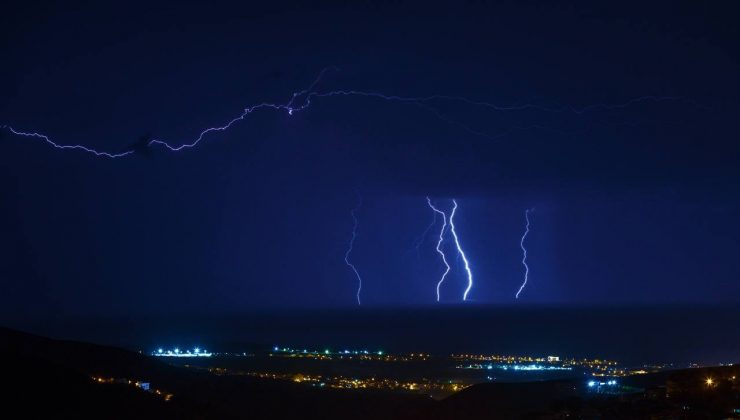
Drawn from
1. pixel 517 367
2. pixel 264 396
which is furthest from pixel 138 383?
pixel 517 367

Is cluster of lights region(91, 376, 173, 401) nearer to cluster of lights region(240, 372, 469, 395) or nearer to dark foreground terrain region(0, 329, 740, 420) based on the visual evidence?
dark foreground terrain region(0, 329, 740, 420)

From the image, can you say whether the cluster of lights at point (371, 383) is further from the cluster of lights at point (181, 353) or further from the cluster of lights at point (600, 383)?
the cluster of lights at point (181, 353)

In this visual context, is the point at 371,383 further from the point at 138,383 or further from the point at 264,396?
the point at 138,383

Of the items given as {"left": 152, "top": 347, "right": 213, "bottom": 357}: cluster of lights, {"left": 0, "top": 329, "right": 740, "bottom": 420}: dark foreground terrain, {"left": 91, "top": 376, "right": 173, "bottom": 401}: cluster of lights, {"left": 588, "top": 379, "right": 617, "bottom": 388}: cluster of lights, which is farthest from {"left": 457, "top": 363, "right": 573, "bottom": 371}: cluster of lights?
{"left": 91, "top": 376, "right": 173, "bottom": 401}: cluster of lights

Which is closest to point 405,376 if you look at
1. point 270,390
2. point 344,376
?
point 344,376

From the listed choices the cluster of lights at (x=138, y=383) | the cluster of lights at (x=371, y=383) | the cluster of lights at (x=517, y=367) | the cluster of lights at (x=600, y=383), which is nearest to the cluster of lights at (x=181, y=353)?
the cluster of lights at (x=371, y=383)

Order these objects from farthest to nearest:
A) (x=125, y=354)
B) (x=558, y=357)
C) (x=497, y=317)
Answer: (x=497, y=317) < (x=558, y=357) < (x=125, y=354)

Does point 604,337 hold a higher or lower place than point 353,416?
higher

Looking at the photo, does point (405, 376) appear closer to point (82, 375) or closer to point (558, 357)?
point (558, 357)
